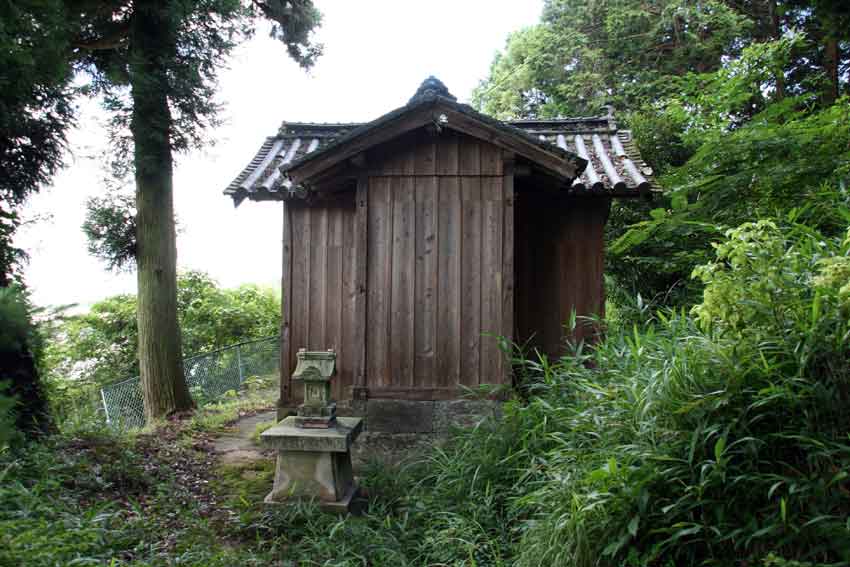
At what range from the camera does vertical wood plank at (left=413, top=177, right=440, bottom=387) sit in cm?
618

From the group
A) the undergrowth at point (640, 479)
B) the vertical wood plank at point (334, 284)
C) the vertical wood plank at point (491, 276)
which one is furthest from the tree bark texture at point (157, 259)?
the vertical wood plank at point (491, 276)

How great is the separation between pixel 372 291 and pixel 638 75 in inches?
501

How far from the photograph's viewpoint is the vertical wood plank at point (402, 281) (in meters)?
6.20

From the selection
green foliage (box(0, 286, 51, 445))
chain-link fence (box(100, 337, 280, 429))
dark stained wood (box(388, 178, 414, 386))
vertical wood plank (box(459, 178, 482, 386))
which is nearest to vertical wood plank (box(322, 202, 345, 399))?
dark stained wood (box(388, 178, 414, 386))

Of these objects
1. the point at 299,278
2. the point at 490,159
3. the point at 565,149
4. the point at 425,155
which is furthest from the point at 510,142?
the point at 299,278

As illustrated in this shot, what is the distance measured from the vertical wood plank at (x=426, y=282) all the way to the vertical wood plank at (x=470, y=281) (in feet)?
1.01

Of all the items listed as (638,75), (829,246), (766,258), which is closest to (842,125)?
(829,246)

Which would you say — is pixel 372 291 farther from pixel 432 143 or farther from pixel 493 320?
pixel 432 143

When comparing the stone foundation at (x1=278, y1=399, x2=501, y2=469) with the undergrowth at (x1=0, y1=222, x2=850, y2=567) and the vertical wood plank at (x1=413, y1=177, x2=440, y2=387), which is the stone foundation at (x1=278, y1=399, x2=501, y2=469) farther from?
the undergrowth at (x1=0, y1=222, x2=850, y2=567)

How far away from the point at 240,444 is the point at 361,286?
3.08 metres

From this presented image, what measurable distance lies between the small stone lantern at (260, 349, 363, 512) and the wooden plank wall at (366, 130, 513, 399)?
95 centimetres

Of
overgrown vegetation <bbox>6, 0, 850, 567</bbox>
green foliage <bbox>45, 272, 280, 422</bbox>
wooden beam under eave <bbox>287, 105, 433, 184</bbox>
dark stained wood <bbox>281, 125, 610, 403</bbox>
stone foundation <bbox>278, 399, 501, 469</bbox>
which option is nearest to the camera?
overgrown vegetation <bbox>6, 0, 850, 567</bbox>

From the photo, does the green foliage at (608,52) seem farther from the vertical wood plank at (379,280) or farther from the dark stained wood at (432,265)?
the vertical wood plank at (379,280)

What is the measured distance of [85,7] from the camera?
7.29m
